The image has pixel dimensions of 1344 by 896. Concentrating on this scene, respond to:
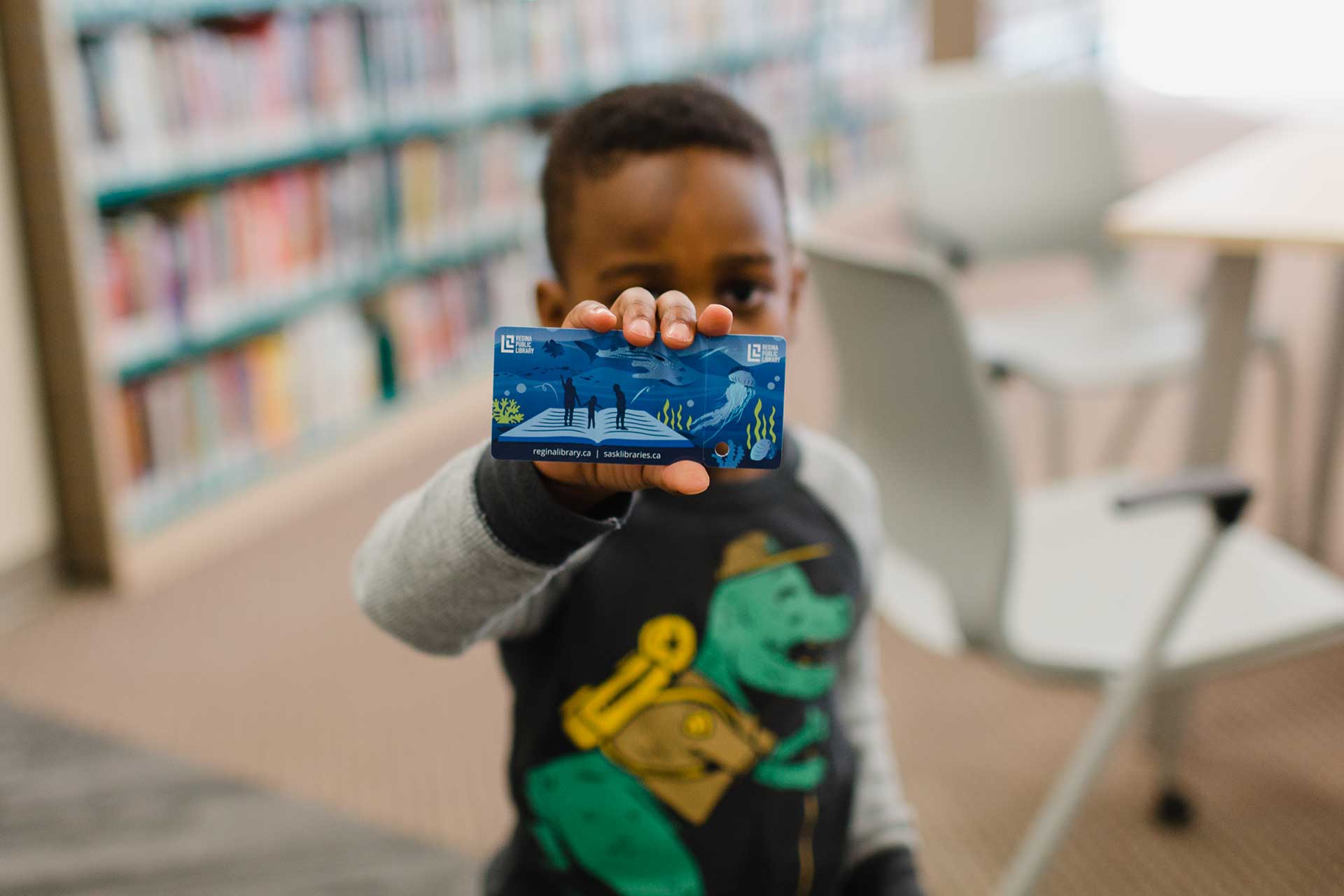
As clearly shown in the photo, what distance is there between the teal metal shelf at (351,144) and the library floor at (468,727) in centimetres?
74

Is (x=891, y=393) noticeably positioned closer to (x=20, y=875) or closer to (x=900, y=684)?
(x=900, y=684)

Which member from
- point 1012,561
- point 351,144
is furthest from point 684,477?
point 351,144

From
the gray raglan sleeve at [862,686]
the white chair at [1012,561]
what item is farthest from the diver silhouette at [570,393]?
the white chair at [1012,561]

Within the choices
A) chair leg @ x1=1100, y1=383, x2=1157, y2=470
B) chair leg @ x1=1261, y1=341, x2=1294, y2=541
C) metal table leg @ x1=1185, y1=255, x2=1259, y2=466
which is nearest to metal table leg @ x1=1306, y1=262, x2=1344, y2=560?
chair leg @ x1=1261, y1=341, x2=1294, y2=541

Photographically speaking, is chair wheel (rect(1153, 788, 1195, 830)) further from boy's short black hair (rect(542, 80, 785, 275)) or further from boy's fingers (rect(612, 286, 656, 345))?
boy's fingers (rect(612, 286, 656, 345))

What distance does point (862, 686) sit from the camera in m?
0.87

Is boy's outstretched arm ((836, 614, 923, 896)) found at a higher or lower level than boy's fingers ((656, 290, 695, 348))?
lower

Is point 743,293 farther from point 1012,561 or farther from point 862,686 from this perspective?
point 1012,561

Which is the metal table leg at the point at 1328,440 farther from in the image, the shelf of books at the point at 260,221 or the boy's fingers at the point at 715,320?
the boy's fingers at the point at 715,320

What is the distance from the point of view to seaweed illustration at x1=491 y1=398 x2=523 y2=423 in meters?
0.45

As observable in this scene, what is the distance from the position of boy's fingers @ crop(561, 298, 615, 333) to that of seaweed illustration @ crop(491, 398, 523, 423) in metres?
0.04

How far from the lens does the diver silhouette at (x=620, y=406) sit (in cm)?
44

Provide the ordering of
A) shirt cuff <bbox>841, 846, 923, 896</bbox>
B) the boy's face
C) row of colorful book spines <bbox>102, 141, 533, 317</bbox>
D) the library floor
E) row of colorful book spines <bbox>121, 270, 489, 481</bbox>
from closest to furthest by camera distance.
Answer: the boy's face
shirt cuff <bbox>841, 846, 923, 896</bbox>
the library floor
row of colorful book spines <bbox>102, 141, 533, 317</bbox>
row of colorful book spines <bbox>121, 270, 489, 481</bbox>

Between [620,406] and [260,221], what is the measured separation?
7.64 ft
